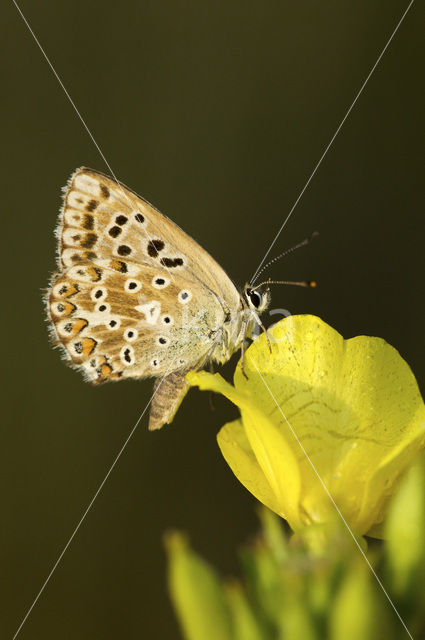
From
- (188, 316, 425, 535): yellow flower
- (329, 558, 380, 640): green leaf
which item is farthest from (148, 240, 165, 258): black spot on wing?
(329, 558, 380, 640): green leaf

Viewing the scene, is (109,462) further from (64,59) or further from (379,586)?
(379,586)

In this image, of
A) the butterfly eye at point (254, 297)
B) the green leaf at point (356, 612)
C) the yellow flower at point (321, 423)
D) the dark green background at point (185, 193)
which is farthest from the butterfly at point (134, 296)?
the dark green background at point (185, 193)

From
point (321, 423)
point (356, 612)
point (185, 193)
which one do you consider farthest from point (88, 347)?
point (185, 193)

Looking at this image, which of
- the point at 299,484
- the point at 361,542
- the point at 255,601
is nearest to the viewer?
the point at 255,601

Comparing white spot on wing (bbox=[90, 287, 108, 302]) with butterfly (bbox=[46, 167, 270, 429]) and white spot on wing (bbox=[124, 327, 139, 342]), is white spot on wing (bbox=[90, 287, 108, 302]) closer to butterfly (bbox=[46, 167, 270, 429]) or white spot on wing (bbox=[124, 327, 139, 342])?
butterfly (bbox=[46, 167, 270, 429])

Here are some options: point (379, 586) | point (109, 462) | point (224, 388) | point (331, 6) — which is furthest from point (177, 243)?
point (331, 6)

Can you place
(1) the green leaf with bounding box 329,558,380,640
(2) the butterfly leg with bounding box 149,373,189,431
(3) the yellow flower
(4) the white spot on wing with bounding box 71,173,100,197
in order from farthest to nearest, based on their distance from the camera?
(4) the white spot on wing with bounding box 71,173,100,197, (2) the butterfly leg with bounding box 149,373,189,431, (3) the yellow flower, (1) the green leaf with bounding box 329,558,380,640

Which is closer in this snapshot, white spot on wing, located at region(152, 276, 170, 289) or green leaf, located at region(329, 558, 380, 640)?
green leaf, located at region(329, 558, 380, 640)

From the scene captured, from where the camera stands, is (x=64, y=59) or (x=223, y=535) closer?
(x=223, y=535)
